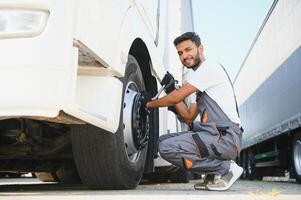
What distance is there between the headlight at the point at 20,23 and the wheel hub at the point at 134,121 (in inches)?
48.3

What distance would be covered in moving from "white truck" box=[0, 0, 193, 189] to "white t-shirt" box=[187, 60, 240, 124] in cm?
44

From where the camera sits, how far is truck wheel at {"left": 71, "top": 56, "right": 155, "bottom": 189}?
3.31 m

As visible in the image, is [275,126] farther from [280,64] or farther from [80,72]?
[80,72]

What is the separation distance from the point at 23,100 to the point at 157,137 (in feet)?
6.45

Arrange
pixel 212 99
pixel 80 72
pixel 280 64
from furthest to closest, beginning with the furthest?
pixel 280 64 < pixel 212 99 < pixel 80 72

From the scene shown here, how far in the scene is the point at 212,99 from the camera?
392cm

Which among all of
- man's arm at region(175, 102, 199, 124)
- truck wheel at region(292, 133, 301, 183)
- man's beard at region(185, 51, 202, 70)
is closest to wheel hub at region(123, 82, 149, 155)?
man's arm at region(175, 102, 199, 124)

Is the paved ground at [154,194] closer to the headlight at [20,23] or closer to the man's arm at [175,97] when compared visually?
the man's arm at [175,97]

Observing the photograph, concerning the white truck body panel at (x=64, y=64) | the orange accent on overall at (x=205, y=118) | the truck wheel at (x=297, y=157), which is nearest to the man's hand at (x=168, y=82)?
the orange accent on overall at (x=205, y=118)

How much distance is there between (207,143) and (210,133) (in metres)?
0.08

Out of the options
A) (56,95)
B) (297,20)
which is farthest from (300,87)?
(56,95)

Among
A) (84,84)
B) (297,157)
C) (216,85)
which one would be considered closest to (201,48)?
(216,85)

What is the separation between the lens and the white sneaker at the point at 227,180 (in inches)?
153

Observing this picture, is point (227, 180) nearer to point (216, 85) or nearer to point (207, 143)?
point (207, 143)
